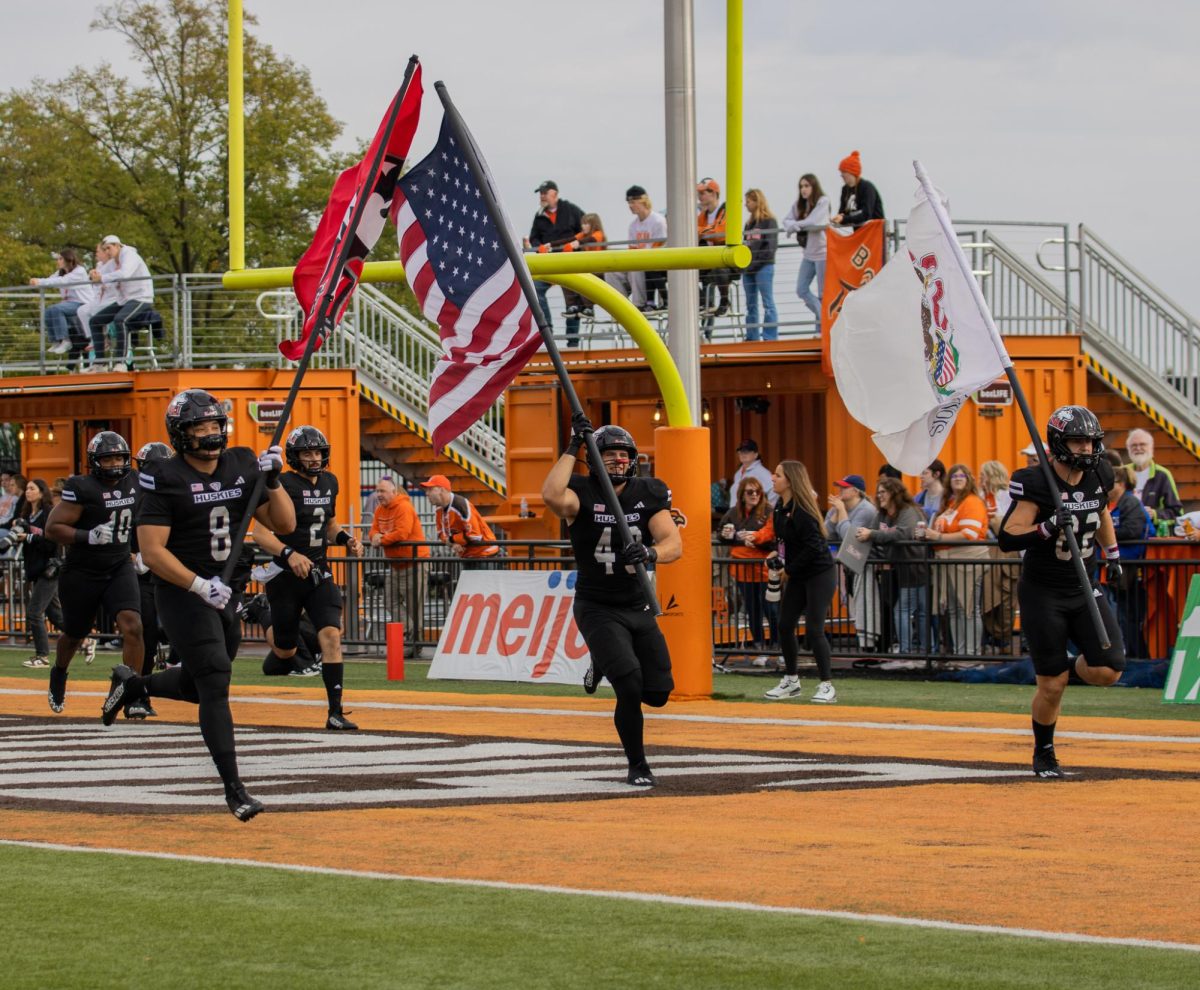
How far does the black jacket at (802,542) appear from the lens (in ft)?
53.5

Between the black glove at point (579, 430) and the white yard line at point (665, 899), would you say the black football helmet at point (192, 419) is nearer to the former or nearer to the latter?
the black glove at point (579, 430)

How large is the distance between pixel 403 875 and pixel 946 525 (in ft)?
37.3

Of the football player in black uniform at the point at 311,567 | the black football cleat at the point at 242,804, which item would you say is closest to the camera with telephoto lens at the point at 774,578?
the football player in black uniform at the point at 311,567

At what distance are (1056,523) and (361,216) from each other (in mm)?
4368

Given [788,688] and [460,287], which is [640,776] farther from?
[788,688]

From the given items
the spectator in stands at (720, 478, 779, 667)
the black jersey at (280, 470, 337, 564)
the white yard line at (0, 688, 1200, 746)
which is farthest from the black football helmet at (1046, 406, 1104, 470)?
the spectator in stands at (720, 478, 779, 667)

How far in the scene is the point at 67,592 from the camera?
15.1m

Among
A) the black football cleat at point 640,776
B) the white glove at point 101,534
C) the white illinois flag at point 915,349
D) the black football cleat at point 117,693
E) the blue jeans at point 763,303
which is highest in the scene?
the blue jeans at point 763,303

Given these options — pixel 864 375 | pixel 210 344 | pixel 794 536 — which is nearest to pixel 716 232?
pixel 794 536

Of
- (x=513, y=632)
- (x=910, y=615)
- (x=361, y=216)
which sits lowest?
(x=513, y=632)

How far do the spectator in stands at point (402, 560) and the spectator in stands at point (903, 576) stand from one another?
4715mm

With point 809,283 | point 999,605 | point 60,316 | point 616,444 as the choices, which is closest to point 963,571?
point 999,605

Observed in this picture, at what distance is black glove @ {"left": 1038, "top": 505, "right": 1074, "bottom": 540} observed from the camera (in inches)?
430

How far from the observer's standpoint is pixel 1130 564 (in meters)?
17.2
